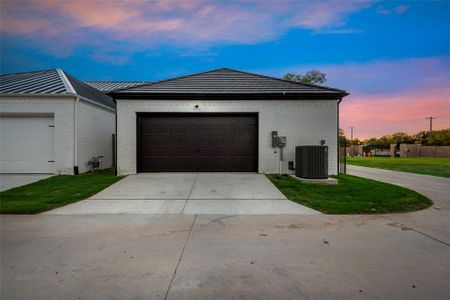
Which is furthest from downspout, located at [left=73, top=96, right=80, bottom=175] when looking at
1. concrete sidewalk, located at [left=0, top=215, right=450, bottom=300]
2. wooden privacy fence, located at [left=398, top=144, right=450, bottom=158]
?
wooden privacy fence, located at [left=398, top=144, right=450, bottom=158]

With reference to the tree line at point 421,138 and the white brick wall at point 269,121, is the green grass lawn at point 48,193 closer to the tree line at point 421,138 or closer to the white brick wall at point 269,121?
the white brick wall at point 269,121

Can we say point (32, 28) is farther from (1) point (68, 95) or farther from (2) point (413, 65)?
(2) point (413, 65)

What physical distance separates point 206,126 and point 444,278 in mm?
8574

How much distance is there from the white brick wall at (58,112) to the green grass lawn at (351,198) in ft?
28.9

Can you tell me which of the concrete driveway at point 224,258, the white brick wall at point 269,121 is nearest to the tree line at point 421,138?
the white brick wall at point 269,121

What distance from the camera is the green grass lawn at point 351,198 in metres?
5.37

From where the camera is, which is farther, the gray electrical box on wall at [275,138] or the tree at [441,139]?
the tree at [441,139]

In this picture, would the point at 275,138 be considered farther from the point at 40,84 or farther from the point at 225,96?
the point at 40,84

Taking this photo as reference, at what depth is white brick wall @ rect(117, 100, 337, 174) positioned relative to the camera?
32.0 feet

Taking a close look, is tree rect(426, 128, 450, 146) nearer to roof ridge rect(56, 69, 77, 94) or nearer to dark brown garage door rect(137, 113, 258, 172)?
dark brown garage door rect(137, 113, 258, 172)

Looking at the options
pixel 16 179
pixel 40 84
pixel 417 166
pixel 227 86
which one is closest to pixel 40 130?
pixel 16 179

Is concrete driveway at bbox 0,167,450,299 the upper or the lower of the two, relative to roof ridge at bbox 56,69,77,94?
lower

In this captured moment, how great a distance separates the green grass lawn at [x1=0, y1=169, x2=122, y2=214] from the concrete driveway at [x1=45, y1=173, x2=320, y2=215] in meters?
0.38

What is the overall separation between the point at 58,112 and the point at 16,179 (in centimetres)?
306
